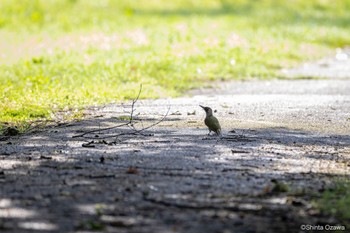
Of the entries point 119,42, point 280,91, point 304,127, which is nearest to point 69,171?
point 304,127

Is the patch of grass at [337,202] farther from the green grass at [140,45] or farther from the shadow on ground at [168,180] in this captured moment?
the green grass at [140,45]

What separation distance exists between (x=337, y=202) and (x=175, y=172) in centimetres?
155

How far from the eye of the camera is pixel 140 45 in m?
Result: 21.0

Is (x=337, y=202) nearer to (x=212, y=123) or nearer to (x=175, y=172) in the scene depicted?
(x=175, y=172)

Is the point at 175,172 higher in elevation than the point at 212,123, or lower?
lower

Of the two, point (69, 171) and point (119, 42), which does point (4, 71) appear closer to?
point (119, 42)

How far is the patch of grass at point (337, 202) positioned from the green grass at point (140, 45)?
509 centimetres

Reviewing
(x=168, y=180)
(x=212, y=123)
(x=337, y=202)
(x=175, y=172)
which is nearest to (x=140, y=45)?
(x=212, y=123)

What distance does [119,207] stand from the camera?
5879 mm

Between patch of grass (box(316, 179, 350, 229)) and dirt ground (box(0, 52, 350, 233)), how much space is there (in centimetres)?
9

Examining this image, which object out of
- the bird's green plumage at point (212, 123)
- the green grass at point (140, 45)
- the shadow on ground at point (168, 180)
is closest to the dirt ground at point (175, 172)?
the shadow on ground at point (168, 180)

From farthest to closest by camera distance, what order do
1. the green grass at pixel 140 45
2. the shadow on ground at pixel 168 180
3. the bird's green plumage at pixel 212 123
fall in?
the green grass at pixel 140 45 < the bird's green plumage at pixel 212 123 < the shadow on ground at pixel 168 180

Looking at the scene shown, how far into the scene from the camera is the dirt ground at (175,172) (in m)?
5.61

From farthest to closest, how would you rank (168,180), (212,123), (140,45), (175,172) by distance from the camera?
(140,45) < (212,123) < (175,172) < (168,180)
